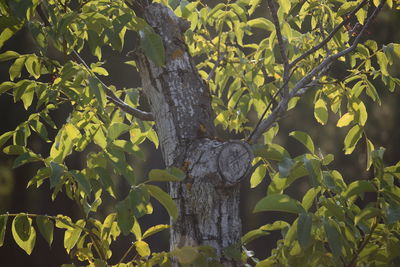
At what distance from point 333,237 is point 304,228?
7cm

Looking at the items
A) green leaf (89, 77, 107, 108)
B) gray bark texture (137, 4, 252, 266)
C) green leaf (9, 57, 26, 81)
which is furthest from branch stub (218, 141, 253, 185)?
green leaf (9, 57, 26, 81)

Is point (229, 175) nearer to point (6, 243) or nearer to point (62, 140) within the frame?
point (62, 140)

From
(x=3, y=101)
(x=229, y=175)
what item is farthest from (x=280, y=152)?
(x=3, y=101)

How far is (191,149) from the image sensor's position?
1.64 m

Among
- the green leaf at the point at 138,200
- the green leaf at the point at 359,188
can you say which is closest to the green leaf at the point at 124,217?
the green leaf at the point at 138,200

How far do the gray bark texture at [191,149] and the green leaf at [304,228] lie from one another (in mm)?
404

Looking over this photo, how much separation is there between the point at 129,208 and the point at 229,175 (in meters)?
0.39

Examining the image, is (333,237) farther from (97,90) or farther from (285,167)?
(97,90)

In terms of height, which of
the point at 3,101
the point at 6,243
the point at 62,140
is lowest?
the point at 6,243

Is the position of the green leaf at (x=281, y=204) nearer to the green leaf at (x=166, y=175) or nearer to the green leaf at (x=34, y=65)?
the green leaf at (x=166, y=175)

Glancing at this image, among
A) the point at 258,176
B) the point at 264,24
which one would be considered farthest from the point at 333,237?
the point at 264,24

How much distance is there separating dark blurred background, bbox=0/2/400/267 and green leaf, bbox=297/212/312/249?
4.58m

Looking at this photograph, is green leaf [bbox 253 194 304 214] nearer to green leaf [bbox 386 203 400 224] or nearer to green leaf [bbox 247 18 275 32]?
green leaf [bbox 386 203 400 224]

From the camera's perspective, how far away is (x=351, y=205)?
1.43 meters
